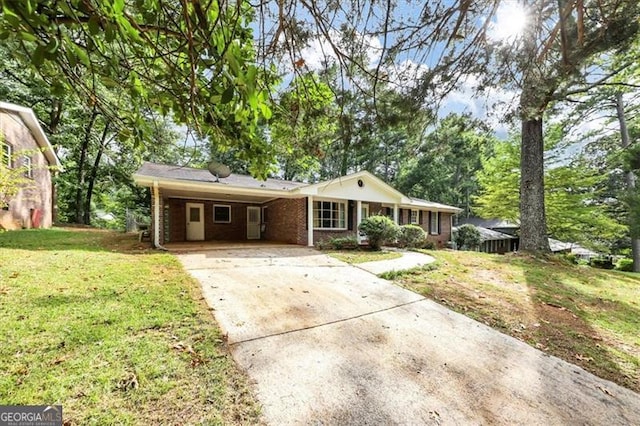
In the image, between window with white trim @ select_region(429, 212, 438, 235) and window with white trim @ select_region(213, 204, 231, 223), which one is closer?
window with white trim @ select_region(213, 204, 231, 223)

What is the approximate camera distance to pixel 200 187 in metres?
9.66

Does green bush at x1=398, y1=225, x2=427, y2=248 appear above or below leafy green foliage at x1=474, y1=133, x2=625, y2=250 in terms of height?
below

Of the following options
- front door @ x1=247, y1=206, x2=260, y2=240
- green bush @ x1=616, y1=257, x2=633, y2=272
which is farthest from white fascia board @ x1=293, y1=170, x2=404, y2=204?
green bush @ x1=616, y1=257, x2=633, y2=272

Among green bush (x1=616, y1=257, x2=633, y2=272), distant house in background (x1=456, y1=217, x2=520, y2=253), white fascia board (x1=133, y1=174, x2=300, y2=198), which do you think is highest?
white fascia board (x1=133, y1=174, x2=300, y2=198)

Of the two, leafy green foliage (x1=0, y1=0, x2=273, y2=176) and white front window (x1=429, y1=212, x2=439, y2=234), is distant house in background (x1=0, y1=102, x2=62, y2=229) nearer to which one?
leafy green foliage (x1=0, y1=0, x2=273, y2=176)

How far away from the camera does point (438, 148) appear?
620 centimetres

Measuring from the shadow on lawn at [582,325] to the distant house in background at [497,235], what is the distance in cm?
1624

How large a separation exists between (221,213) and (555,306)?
517 inches

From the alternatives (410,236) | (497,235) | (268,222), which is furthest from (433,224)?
(268,222)

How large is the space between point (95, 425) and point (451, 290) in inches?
223

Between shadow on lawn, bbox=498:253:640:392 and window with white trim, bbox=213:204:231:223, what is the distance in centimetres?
1252

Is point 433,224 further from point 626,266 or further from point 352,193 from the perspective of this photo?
point 626,266

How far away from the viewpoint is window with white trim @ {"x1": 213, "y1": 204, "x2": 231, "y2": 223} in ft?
45.1

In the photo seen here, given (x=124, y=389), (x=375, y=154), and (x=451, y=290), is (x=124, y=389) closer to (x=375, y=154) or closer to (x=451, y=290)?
(x=451, y=290)
